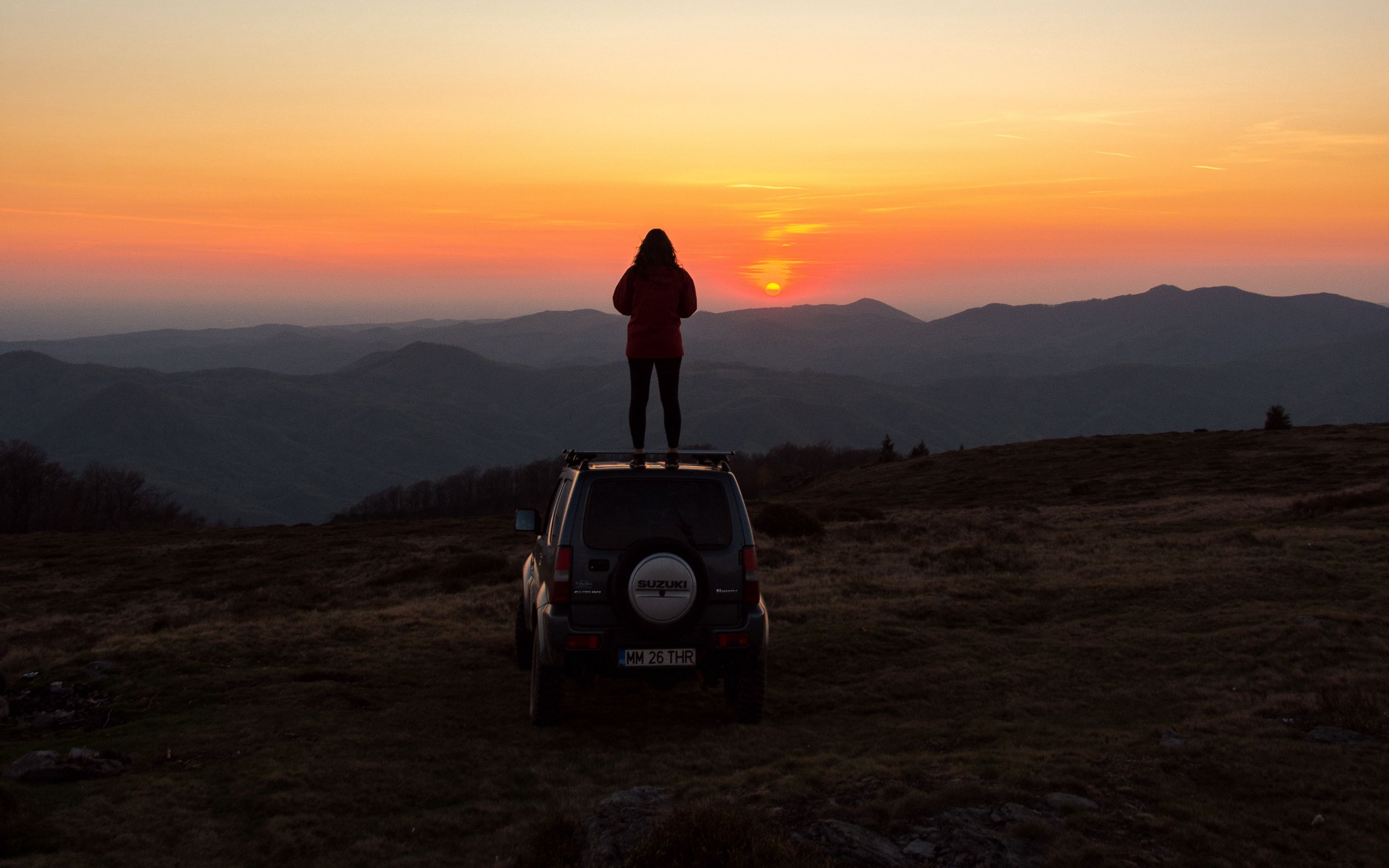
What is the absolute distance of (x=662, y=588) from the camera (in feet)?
27.5

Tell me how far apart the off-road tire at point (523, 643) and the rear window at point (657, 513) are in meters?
4.25

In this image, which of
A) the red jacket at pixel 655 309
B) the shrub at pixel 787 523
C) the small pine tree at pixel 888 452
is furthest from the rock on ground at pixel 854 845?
the small pine tree at pixel 888 452

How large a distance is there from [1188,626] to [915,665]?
5014 millimetres

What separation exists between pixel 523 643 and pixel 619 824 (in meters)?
6.90

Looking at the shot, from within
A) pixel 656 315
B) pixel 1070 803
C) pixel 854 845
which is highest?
pixel 656 315

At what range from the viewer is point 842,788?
691cm

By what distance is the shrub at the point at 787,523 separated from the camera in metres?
31.2

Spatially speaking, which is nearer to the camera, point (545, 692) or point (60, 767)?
point (60, 767)

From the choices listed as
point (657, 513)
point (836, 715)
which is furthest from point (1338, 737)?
point (657, 513)

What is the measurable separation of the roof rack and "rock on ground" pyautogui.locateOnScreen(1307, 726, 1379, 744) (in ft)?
20.5

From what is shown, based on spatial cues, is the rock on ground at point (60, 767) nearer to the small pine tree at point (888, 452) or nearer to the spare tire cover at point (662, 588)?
the spare tire cover at point (662, 588)

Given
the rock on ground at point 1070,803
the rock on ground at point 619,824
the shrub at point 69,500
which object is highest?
the rock on ground at point 619,824

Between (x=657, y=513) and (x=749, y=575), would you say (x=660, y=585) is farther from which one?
(x=749, y=575)

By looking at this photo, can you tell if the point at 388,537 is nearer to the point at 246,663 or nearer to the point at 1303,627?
the point at 246,663
